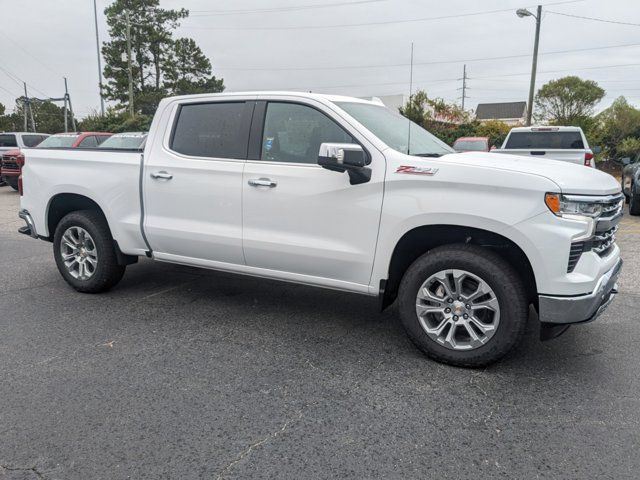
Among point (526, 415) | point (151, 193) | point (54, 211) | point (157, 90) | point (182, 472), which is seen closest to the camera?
point (182, 472)

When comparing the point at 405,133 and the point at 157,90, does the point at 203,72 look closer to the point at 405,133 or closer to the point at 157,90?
the point at 157,90

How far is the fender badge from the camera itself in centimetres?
355

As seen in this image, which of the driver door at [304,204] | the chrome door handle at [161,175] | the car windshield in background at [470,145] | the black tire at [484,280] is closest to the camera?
the black tire at [484,280]

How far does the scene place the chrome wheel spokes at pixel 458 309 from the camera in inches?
139

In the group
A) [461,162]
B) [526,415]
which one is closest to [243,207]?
[461,162]

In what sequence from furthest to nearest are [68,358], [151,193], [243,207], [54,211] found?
[54,211]
[151,193]
[243,207]
[68,358]

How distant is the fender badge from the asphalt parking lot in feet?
4.41

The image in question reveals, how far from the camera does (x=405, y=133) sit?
4.38 m

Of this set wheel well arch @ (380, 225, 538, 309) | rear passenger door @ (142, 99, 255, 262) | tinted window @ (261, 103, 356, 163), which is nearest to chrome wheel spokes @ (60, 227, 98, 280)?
rear passenger door @ (142, 99, 255, 262)

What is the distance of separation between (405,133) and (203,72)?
143 ft

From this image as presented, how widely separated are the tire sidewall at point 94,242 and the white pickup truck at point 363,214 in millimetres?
19

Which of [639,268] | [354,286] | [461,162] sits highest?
[461,162]

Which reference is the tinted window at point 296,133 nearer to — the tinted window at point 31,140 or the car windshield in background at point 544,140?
the car windshield in background at point 544,140

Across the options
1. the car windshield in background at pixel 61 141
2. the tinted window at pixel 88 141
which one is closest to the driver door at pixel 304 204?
the tinted window at pixel 88 141
